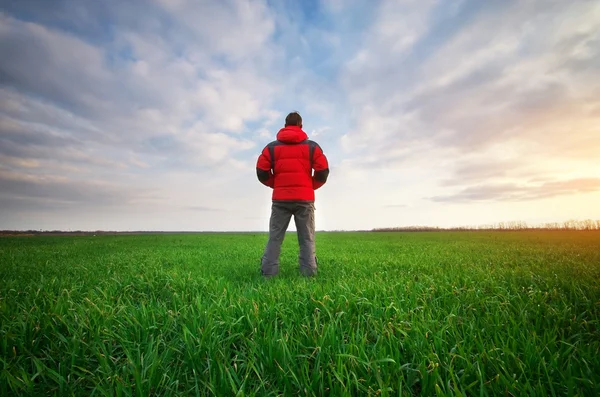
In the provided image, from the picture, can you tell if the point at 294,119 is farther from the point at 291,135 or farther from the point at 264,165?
the point at 264,165

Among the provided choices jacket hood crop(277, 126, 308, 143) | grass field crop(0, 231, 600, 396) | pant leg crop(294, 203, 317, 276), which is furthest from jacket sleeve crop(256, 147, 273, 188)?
grass field crop(0, 231, 600, 396)

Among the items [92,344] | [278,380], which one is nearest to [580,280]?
[278,380]

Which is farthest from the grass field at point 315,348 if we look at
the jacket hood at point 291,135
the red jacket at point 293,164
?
the jacket hood at point 291,135

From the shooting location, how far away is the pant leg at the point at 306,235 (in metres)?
5.75

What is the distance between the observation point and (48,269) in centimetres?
667

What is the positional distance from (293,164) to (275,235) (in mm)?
1489

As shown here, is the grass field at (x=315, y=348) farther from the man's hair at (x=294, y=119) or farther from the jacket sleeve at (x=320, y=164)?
the man's hair at (x=294, y=119)

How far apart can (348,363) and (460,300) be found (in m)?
2.29

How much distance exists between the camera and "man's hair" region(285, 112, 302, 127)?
592 centimetres

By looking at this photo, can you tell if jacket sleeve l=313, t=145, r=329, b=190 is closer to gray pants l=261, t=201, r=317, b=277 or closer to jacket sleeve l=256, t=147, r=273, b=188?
gray pants l=261, t=201, r=317, b=277

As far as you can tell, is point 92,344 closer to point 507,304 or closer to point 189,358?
point 189,358

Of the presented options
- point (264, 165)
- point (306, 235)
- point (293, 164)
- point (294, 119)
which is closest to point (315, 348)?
point (306, 235)

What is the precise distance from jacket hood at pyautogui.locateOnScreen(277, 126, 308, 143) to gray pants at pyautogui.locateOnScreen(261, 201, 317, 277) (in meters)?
1.25

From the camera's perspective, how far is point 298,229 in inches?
230
